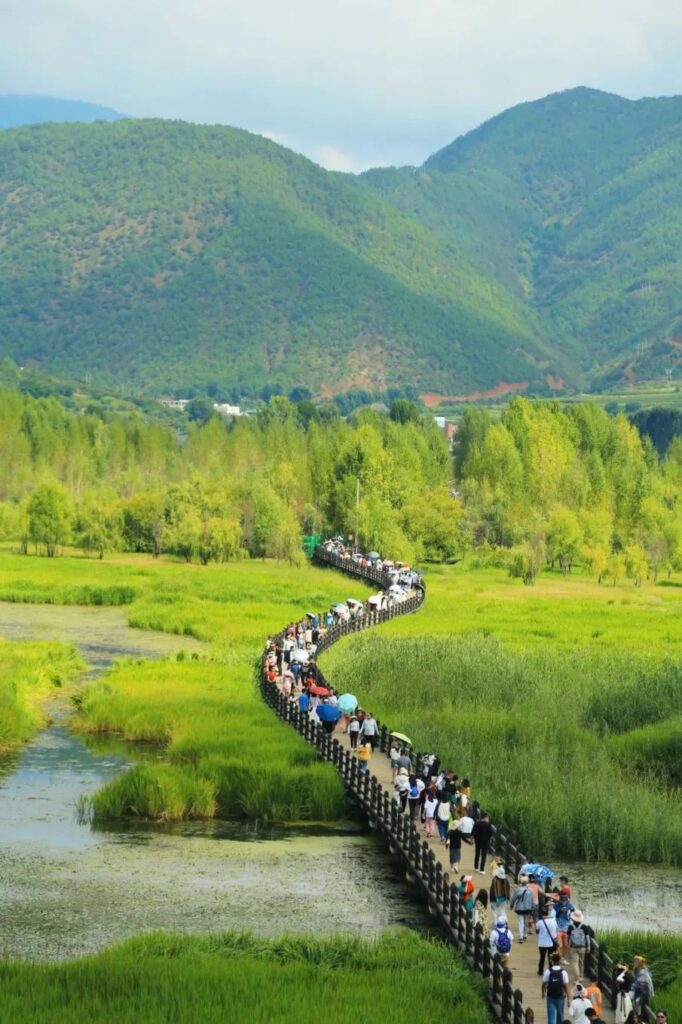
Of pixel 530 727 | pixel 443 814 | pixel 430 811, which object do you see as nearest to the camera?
pixel 443 814

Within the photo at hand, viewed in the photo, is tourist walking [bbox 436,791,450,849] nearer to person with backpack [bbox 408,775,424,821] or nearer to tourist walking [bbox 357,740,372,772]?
person with backpack [bbox 408,775,424,821]

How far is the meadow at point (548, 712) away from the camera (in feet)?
131

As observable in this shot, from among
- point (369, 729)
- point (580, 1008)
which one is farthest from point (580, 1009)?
point (369, 729)

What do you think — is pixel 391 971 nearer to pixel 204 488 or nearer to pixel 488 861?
pixel 488 861

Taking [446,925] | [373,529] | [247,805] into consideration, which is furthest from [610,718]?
[373,529]

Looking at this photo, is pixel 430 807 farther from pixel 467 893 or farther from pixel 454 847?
pixel 467 893

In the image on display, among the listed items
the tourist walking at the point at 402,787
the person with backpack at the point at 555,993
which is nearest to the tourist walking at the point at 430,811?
the tourist walking at the point at 402,787

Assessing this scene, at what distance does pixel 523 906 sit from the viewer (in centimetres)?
2986

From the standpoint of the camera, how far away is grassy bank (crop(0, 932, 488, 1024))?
27.2m

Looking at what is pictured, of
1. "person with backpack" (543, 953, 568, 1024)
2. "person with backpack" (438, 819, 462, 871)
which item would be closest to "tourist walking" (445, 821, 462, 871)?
"person with backpack" (438, 819, 462, 871)

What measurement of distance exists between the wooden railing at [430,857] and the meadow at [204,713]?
0.67 meters

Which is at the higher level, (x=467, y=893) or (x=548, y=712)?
(x=467, y=893)

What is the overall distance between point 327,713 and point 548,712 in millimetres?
8641

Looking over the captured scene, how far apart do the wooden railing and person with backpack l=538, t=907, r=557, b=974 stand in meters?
0.69
